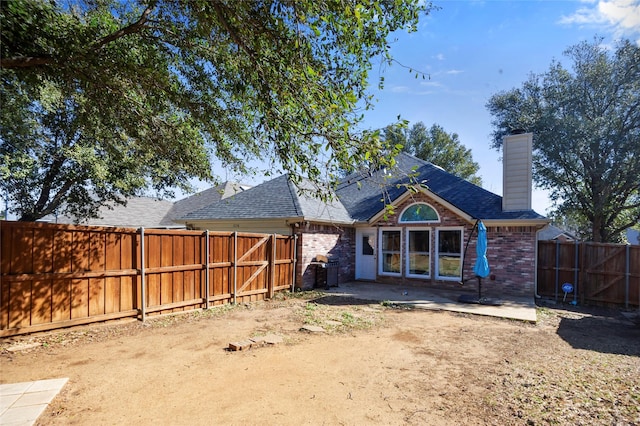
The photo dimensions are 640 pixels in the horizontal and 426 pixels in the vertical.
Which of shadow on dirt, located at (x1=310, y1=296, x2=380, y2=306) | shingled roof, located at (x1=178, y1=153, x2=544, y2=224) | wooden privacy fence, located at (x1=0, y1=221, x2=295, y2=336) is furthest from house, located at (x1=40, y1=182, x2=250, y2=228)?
wooden privacy fence, located at (x1=0, y1=221, x2=295, y2=336)

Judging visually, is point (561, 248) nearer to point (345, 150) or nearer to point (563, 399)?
point (563, 399)

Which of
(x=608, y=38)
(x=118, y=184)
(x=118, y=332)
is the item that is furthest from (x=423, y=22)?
(x=608, y=38)

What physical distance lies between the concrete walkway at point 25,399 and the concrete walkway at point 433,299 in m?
8.28

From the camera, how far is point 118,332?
22.6 feet

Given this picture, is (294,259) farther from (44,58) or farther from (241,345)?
(44,58)

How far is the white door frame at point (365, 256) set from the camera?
14.9m

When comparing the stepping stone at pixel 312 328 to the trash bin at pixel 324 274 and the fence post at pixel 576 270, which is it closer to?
the trash bin at pixel 324 274

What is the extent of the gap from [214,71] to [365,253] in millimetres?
10361

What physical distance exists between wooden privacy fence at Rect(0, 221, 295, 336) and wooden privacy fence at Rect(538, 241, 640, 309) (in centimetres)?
965

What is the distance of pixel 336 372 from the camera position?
505cm

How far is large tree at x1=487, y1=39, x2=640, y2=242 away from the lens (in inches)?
620

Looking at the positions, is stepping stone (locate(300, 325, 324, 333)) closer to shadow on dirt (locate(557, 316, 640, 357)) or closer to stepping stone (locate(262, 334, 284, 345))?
stepping stone (locate(262, 334, 284, 345))

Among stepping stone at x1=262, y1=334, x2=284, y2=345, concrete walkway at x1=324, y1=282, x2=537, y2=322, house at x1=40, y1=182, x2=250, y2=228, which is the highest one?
house at x1=40, y1=182, x2=250, y2=228

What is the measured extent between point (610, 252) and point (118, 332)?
1343 centimetres
